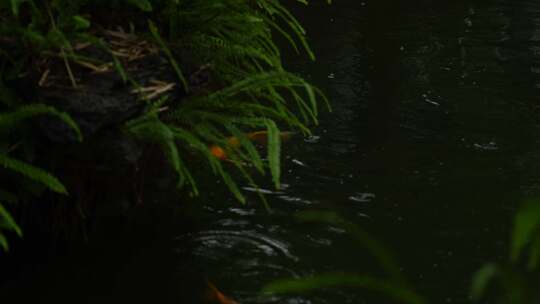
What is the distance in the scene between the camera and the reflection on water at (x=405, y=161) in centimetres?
392

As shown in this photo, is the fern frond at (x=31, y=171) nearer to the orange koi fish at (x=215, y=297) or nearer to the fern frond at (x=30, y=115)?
the fern frond at (x=30, y=115)

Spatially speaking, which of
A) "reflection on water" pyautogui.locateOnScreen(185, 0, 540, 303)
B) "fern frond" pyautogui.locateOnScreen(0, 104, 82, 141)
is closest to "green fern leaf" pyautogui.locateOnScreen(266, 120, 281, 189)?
"reflection on water" pyautogui.locateOnScreen(185, 0, 540, 303)

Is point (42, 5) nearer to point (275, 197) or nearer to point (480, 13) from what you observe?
point (275, 197)

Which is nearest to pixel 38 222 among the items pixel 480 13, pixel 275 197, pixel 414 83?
pixel 275 197

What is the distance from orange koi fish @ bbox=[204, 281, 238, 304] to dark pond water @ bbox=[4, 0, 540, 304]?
0.18 feet

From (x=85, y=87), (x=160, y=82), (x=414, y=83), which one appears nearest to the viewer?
(x=85, y=87)

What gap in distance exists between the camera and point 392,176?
4875mm

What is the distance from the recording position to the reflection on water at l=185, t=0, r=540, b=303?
3916mm

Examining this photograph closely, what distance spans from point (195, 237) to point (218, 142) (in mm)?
686

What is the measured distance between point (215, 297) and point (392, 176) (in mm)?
1609

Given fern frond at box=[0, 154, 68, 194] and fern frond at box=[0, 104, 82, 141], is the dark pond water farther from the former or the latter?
fern frond at box=[0, 104, 82, 141]

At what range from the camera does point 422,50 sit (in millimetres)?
7320

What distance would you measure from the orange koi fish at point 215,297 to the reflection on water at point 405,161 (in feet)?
0.23

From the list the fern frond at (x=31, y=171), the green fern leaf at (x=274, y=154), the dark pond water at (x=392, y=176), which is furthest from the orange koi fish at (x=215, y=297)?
the fern frond at (x=31, y=171)
